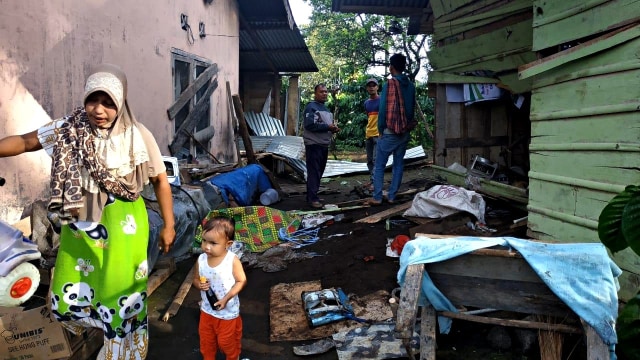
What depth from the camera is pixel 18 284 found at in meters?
2.46

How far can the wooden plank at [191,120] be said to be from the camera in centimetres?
759

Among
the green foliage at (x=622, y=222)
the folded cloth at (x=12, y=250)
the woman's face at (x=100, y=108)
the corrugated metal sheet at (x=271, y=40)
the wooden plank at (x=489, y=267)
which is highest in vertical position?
the corrugated metal sheet at (x=271, y=40)

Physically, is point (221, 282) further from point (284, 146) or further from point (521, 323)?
point (284, 146)

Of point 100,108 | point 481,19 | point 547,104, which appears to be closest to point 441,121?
point 481,19

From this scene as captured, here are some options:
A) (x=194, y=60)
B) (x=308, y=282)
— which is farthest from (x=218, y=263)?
(x=194, y=60)

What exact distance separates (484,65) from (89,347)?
543 centimetres

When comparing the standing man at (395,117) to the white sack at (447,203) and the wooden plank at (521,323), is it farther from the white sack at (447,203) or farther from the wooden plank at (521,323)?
the wooden plank at (521,323)

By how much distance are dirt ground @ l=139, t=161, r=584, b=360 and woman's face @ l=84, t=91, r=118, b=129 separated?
69.4 inches

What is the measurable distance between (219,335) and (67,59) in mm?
3476

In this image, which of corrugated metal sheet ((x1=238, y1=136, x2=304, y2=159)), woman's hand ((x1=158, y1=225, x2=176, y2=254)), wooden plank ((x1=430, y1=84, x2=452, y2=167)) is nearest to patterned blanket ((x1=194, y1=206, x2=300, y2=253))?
wooden plank ((x1=430, y1=84, x2=452, y2=167))

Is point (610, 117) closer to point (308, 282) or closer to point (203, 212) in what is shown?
point (308, 282)

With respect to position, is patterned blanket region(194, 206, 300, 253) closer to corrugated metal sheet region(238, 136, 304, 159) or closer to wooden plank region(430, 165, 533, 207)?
wooden plank region(430, 165, 533, 207)

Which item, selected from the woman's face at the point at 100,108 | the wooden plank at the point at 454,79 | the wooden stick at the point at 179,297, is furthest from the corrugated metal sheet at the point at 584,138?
the woman's face at the point at 100,108

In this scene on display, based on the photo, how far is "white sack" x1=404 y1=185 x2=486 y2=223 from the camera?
207 inches
